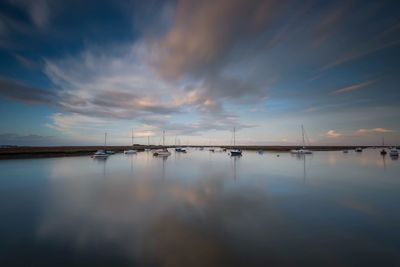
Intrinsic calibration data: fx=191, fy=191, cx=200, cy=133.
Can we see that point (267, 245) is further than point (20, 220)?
No

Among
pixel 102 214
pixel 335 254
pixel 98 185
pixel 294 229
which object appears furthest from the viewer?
pixel 98 185

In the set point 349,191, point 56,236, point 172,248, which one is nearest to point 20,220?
point 56,236

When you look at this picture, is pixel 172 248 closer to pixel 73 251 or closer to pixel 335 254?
pixel 73 251

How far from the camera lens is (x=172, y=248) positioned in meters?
7.15

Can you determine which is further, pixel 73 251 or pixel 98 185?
pixel 98 185

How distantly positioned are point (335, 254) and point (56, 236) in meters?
11.0

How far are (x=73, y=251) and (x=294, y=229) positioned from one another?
9214 mm

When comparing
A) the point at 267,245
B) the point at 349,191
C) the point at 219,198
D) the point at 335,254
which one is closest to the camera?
the point at 335,254

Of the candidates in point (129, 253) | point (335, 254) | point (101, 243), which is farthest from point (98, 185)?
point (335, 254)

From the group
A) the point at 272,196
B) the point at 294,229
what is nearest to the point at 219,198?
the point at 272,196

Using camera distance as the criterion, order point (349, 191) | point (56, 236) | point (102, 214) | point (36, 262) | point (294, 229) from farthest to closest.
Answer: point (349, 191) < point (102, 214) < point (294, 229) < point (56, 236) < point (36, 262)

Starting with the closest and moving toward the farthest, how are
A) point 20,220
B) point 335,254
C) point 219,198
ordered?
point 335,254
point 20,220
point 219,198

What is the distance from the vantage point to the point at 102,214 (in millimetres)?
10867

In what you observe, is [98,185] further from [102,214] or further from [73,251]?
[73,251]
